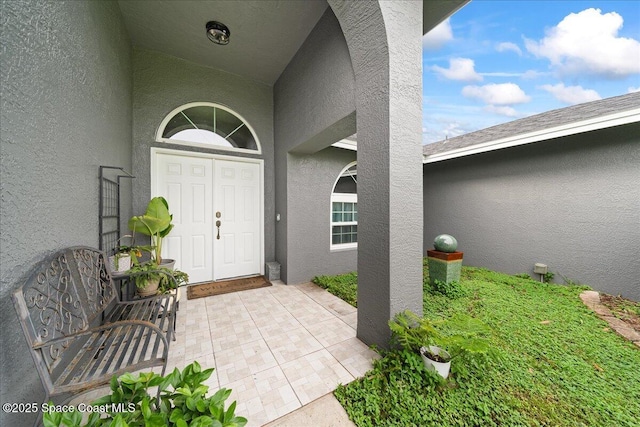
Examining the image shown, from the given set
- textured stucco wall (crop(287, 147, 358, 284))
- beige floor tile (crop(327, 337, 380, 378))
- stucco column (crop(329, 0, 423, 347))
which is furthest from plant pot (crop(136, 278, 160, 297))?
stucco column (crop(329, 0, 423, 347))

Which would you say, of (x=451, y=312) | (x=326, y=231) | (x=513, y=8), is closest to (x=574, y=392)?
(x=451, y=312)

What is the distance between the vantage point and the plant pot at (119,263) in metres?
2.19

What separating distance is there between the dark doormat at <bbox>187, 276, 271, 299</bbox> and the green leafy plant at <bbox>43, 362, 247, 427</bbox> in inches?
99.3

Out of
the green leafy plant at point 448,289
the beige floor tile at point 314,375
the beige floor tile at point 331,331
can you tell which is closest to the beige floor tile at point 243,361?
the beige floor tile at point 314,375

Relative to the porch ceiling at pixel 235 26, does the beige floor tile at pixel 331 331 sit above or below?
below

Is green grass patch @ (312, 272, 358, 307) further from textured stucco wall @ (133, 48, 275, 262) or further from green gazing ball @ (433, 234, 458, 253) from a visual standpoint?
green gazing ball @ (433, 234, 458, 253)

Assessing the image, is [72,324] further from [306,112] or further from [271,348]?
[306,112]

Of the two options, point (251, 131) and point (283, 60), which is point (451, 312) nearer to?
point (251, 131)

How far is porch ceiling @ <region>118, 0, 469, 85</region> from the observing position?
2.56 meters

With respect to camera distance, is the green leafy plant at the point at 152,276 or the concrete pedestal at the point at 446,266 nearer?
the green leafy plant at the point at 152,276

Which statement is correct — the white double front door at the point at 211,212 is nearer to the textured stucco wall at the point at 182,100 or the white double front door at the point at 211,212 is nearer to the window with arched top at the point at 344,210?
the textured stucco wall at the point at 182,100

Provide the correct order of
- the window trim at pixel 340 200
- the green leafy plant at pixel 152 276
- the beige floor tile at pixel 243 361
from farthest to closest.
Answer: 1. the window trim at pixel 340 200
2. the green leafy plant at pixel 152 276
3. the beige floor tile at pixel 243 361

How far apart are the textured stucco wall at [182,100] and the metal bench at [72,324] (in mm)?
2000

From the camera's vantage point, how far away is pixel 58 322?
1.23 m
